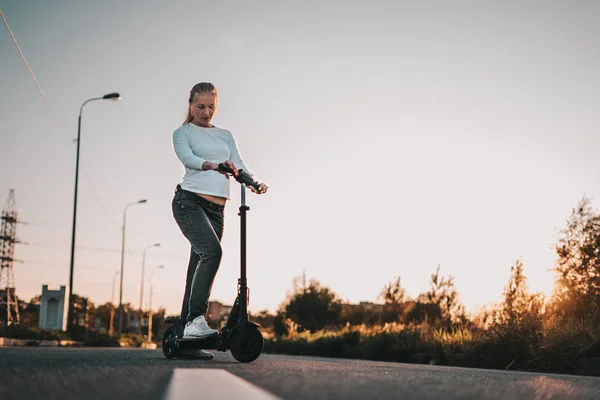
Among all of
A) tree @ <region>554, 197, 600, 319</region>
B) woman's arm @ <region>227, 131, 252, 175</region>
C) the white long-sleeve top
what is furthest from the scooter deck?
tree @ <region>554, 197, 600, 319</region>

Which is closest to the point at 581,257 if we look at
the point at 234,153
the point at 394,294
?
the point at 394,294

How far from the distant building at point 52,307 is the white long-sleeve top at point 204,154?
27.6 metres

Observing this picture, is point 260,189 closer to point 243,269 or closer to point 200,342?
point 243,269

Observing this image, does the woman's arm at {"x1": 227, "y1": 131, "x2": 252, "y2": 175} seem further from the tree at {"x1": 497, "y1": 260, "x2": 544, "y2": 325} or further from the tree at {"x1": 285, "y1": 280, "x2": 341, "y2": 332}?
the tree at {"x1": 285, "y1": 280, "x2": 341, "y2": 332}

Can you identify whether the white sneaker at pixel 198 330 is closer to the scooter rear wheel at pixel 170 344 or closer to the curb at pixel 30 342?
the scooter rear wheel at pixel 170 344

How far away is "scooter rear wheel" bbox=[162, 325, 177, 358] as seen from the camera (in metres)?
5.87

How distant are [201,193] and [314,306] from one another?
27320 mm

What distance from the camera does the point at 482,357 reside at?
34.3ft

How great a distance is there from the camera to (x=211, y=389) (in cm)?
231

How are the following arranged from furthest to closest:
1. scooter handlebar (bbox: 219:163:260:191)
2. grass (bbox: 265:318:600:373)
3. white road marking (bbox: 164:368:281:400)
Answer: grass (bbox: 265:318:600:373) → scooter handlebar (bbox: 219:163:260:191) → white road marking (bbox: 164:368:281:400)

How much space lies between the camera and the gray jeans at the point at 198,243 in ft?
19.0

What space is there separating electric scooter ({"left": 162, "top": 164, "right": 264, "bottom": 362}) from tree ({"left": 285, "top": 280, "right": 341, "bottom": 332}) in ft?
86.4

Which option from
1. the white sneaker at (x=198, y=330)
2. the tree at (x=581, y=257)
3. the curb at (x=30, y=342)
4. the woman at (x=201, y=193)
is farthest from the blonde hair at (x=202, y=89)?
the tree at (x=581, y=257)

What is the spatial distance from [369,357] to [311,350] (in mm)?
3614
